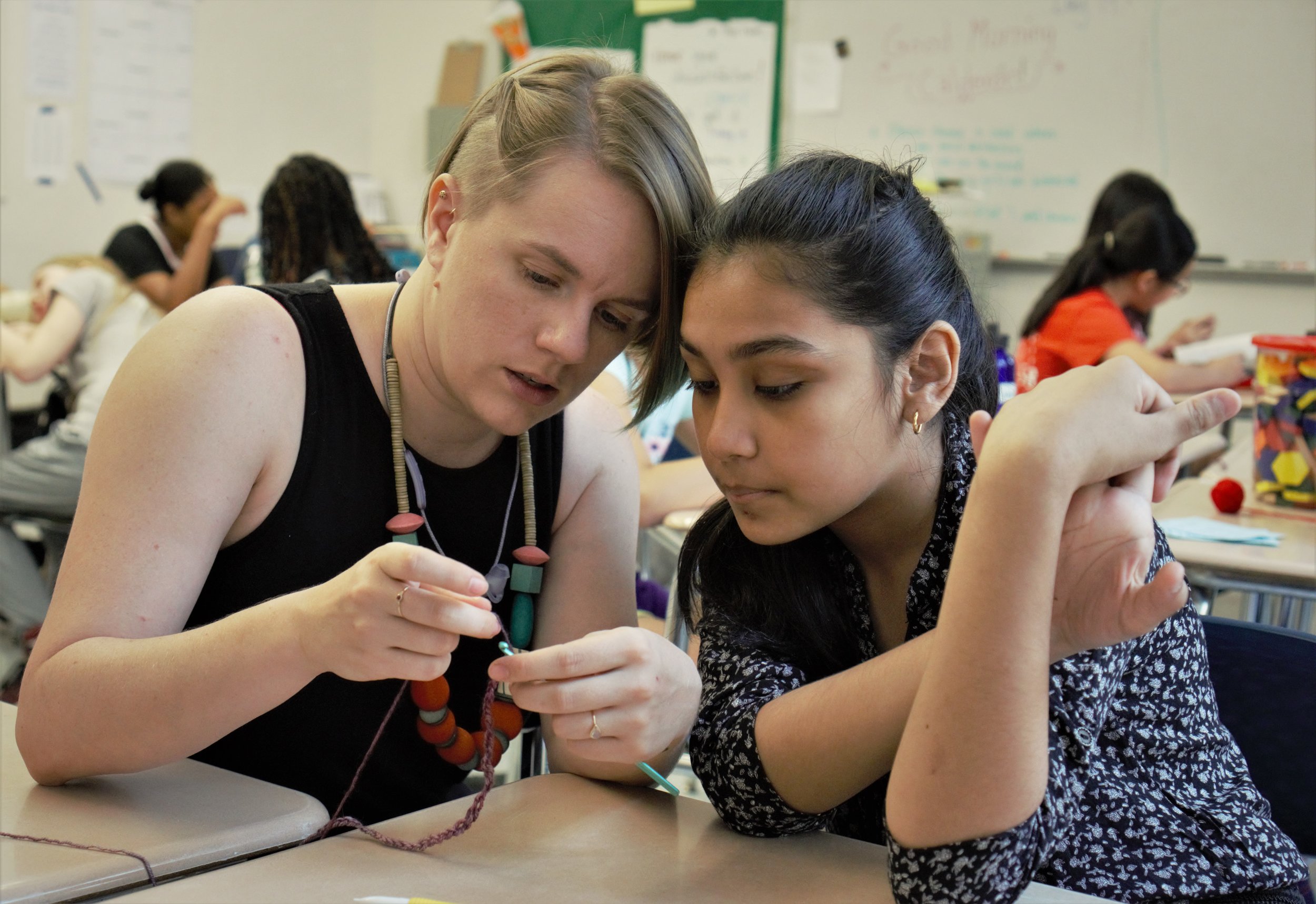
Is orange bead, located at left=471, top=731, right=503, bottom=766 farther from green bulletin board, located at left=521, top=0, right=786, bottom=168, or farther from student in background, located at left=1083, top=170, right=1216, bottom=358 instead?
green bulletin board, located at left=521, top=0, right=786, bottom=168

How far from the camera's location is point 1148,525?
820 mm

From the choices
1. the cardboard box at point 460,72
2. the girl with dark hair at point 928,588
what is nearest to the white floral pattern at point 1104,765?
the girl with dark hair at point 928,588

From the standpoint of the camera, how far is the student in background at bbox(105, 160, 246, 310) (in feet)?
15.8

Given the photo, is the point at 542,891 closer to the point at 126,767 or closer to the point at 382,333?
the point at 126,767

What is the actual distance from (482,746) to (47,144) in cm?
466

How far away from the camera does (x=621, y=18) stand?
5855 millimetres

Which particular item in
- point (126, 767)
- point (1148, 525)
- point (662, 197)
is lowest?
point (126, 767)

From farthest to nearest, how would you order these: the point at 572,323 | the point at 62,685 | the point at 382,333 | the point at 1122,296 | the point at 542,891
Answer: the point at 1122,296
the point at 382,333
the point at 572,323
the point at 62,685
the point at 542,891

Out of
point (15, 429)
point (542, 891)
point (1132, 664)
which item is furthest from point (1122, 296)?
point (15, 429)

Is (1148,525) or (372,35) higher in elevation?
(372,35)

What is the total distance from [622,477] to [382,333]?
1.02ft

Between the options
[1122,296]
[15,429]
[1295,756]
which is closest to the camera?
[1295,756]

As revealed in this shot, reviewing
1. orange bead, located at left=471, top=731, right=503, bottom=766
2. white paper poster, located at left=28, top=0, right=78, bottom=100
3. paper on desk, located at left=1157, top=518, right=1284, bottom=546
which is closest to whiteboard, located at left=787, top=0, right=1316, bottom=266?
paper on desk, located at left=1157, top=518, right=1284, bottom=546

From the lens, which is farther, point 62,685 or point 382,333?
point 382,333
